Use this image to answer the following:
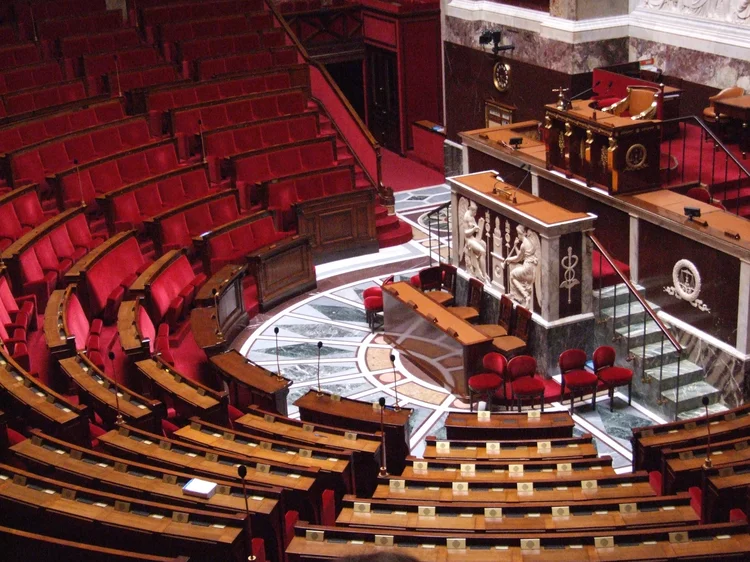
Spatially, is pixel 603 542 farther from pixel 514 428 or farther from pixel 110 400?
pixel 110 400

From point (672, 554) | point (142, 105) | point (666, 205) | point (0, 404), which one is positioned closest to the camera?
point (672, 554)

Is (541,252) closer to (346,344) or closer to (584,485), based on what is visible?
A: (346,344)

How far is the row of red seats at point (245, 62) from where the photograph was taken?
35.1ft

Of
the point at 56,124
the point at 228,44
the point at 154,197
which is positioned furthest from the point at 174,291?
the point at 228,44

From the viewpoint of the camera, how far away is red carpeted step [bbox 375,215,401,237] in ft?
33.2

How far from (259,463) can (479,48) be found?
22.6ft

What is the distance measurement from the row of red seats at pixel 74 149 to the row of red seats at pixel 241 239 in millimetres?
1422

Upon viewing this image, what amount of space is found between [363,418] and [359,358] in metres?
1.88

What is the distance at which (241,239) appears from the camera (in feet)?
28.9

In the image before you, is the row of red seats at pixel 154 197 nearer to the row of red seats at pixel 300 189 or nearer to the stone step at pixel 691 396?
the row of red seats at pixel 300 189

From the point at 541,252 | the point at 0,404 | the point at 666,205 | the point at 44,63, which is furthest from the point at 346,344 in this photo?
the point at 44,63

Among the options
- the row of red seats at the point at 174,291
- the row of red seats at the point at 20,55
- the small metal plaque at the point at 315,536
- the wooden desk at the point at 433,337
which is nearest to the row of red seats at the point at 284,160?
the row of red seats at the point at 174,291

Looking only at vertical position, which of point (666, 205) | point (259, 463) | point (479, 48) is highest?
point (479, 48)

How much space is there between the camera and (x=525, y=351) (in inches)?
293
